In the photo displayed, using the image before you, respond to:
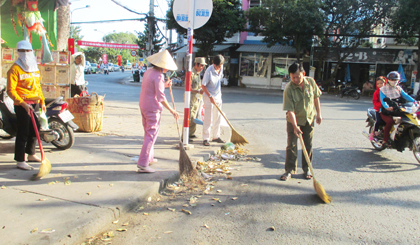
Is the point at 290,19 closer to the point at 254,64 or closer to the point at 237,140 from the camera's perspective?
the point at 254,64

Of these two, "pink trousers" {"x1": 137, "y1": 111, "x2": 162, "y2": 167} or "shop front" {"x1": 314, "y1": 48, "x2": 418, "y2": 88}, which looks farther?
"shop front" {"x1": 314, "y1": 48, "x2": 418, "y2": 88}

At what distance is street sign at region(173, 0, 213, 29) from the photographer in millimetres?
5812

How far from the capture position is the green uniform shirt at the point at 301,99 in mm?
4629

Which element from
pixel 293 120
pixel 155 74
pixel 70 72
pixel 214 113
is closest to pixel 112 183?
pixel 155 74

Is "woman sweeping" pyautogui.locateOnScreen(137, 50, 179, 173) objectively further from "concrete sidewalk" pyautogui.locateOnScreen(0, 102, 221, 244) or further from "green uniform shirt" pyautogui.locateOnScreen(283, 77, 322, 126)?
"green uniform shirt" pyautogui.locateOnScreen(283, 77, 322, 126)

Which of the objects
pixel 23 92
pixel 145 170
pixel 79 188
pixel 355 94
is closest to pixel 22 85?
pixel 23 92

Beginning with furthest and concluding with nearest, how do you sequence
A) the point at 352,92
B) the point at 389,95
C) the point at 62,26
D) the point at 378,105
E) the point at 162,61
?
the point at 352,92 → the point at 62,26 → the point at 378,105 → the point at 389,95 → the point at 162,61

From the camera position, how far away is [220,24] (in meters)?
23.7

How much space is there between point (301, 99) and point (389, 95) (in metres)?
2.61

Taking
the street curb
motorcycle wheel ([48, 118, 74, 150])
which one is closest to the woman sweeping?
the street curb

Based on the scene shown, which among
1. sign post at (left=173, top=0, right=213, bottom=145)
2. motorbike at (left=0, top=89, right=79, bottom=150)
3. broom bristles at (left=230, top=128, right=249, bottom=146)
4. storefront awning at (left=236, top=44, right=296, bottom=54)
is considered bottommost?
broom bristles at (left=230, top=128, right=249, bottom=146)

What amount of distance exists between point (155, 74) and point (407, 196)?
371 centimetres

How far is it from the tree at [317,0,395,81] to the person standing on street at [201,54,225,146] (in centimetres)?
1769

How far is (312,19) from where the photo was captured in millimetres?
21219
